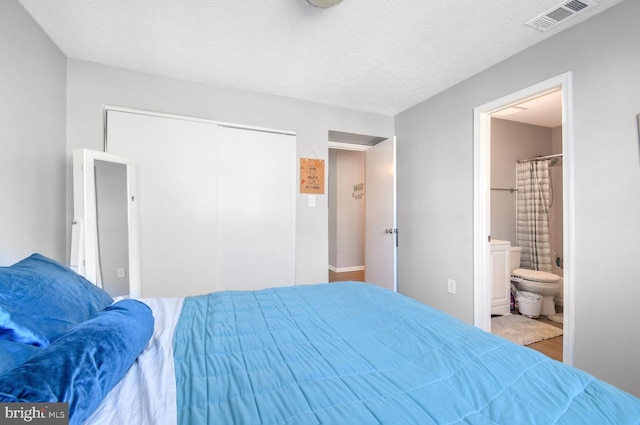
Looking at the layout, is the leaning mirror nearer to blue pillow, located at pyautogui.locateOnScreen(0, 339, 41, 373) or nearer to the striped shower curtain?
blue pillow, located at pyautogui.locateOnScreen(0, 339, 41, 373)

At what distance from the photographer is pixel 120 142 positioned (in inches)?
92.9

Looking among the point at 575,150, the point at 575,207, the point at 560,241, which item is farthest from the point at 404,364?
the point at 560,241

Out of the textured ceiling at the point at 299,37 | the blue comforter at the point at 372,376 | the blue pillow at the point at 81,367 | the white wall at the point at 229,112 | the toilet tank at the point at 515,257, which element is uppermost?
the textured ceiling at the point at 299,37

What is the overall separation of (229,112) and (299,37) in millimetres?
1153

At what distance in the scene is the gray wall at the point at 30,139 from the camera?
4.93 feet

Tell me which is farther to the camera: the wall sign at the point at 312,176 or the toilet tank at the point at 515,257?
the toilet tank at the point at 515,257

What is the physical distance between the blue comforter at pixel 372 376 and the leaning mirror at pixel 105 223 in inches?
50.3

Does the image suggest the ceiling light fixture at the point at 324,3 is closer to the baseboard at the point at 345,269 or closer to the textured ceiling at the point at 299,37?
the textured ceiling at the point at 299,37

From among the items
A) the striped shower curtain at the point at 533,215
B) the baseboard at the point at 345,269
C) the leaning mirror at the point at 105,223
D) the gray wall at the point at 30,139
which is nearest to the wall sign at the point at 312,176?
the leaning mirror at the point at 105,223

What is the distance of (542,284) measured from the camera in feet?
9.82

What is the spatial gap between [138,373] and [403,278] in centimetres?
293

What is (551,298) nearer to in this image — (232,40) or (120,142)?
(232,40)

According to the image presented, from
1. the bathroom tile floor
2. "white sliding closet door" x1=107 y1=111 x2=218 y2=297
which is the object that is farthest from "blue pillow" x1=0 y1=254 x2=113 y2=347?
the bathroom tile floor

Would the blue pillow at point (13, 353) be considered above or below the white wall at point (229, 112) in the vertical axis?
below
